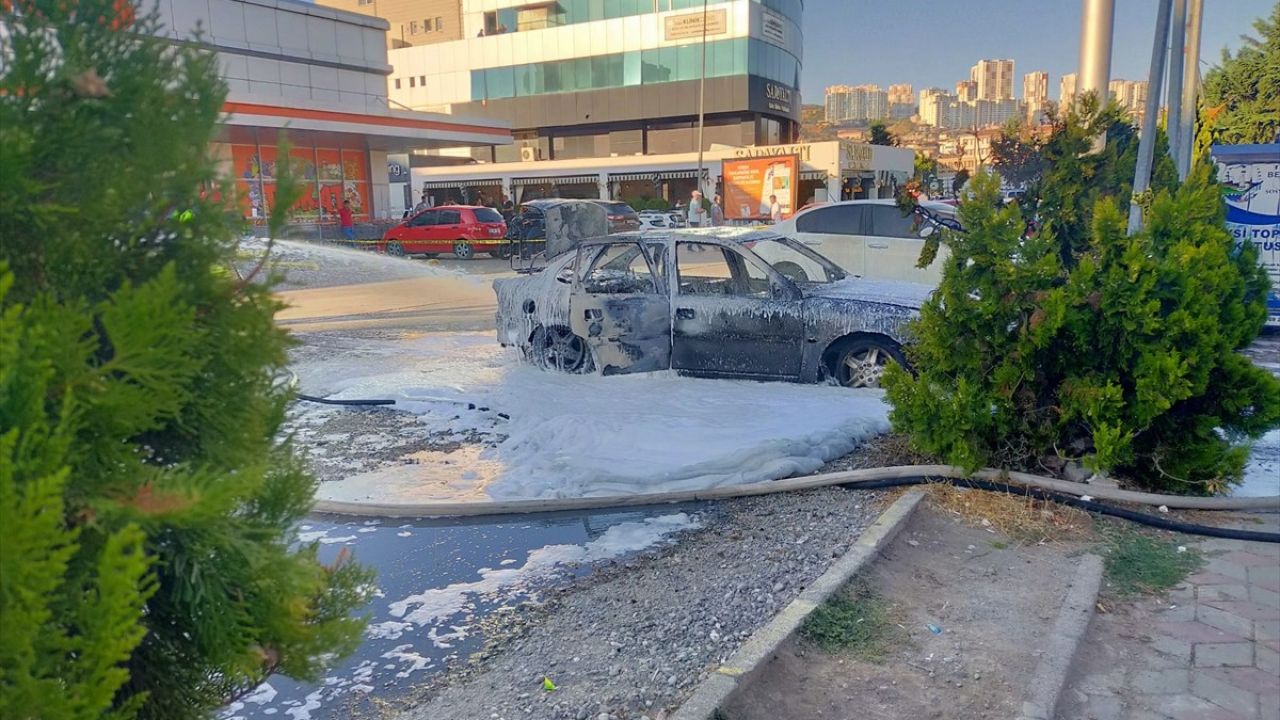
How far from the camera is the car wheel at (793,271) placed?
8.63 m

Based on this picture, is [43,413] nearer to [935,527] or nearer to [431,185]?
[935,527]

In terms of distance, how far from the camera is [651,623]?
402 centimetres

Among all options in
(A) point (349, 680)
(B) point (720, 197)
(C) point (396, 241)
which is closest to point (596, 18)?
(B) point (720, 197)

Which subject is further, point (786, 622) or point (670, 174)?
point (670, 174)

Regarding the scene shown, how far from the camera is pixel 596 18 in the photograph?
202ft

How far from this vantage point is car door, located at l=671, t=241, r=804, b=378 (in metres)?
8.14

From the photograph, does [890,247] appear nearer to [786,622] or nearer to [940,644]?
[940,644]

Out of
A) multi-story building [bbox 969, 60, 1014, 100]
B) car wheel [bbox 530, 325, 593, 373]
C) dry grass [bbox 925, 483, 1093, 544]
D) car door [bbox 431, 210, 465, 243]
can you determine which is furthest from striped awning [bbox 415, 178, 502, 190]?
multi-story building [bbox 969, 60, 1014, 100]

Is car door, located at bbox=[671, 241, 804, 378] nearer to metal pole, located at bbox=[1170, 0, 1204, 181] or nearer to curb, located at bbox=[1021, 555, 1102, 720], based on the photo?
curb, located at bbox=[1021, 555, 1102, 720]

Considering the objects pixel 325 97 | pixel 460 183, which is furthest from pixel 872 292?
pixel 460 183

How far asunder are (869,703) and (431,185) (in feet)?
189

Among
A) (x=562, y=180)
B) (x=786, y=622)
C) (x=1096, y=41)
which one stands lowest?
(x=786, y=622)

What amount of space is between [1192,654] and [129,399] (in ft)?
12.6

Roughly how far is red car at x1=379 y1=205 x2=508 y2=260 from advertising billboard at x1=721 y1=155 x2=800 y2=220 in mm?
13411
